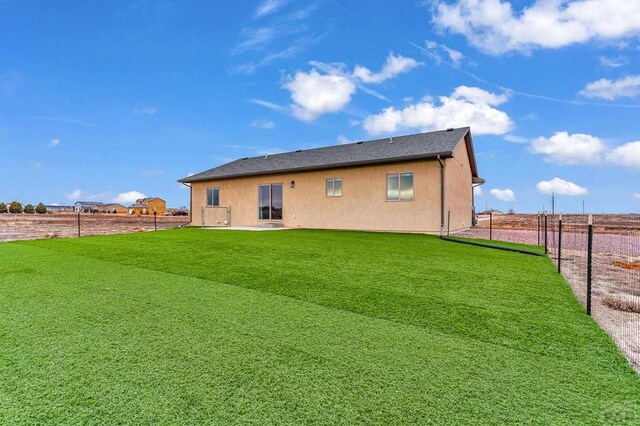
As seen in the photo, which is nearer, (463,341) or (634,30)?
(463,341)

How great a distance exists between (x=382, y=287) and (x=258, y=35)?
15130 mm

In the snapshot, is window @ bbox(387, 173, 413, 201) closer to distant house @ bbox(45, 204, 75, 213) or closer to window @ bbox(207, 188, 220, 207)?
window @ bbox(207, 188, 220, 207)

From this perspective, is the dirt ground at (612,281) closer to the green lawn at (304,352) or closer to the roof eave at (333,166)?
the green lawn at (304,352)

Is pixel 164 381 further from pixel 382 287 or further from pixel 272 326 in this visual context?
pixel 382 287

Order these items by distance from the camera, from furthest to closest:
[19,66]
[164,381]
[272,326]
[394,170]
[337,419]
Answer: [19,66] → [394,170] → [272,326] → [164,381] → [337,419]

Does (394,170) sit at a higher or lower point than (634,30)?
lower

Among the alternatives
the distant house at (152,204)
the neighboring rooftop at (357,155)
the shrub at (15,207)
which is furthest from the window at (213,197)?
the distant house at (152,204)

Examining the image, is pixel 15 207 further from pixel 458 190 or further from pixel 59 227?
pixel 458 190

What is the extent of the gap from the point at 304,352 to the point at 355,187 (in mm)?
11766

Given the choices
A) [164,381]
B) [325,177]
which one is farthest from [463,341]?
[325,177]

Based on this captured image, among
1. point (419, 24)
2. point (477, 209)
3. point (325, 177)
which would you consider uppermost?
point (419, 24)

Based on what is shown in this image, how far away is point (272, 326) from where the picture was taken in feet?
9.89

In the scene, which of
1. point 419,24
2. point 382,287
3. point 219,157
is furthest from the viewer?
point 219,157

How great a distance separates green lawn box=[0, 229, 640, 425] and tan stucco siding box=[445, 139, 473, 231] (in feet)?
26.2
